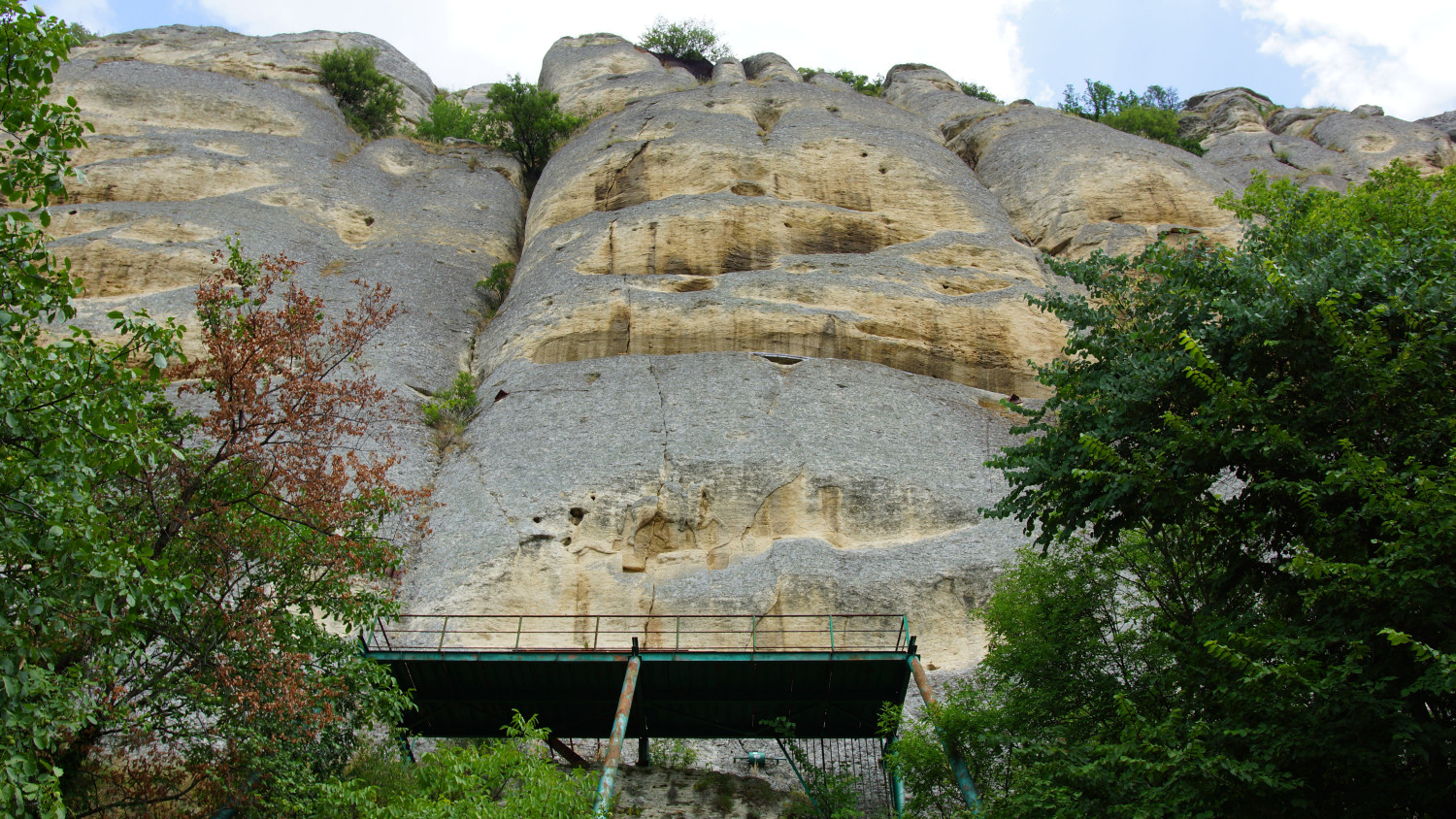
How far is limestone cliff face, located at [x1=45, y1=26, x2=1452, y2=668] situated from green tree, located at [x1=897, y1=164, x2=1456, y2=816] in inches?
158

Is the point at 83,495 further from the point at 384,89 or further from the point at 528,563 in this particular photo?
the point at 384,89

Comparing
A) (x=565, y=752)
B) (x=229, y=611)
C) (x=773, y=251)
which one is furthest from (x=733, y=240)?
(x=229, y=611)

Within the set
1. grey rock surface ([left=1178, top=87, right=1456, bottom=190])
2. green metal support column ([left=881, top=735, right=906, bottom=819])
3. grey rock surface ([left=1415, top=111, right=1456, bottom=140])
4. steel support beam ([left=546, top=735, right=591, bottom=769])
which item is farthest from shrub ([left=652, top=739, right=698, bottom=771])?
grey rock surface ([left=1415, top=111, right=1456, bottom=140])

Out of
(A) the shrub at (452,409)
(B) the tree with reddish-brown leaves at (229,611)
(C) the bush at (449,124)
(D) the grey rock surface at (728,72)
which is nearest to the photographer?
(B) the tree with reddish-brown leaves at (229,611)

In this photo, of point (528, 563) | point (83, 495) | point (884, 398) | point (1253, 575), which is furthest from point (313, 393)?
point (884, 398)

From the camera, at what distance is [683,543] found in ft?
60.7

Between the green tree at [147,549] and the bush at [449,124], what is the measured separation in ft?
107

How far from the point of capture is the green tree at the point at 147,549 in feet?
24.0

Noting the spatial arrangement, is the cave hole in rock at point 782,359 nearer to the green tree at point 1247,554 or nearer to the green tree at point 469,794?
the green tree at point 1247,554

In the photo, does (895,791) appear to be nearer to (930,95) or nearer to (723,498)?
(723,498)

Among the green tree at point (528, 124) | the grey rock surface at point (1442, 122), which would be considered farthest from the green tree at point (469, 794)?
the grey rock surface at point (1442, 122)

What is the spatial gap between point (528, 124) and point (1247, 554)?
35103 millimetres

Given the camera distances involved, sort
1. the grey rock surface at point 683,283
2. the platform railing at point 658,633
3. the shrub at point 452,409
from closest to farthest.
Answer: the platform railing at point 658,633
the grey rock surface at point 683,283
the shrub at point 452,409

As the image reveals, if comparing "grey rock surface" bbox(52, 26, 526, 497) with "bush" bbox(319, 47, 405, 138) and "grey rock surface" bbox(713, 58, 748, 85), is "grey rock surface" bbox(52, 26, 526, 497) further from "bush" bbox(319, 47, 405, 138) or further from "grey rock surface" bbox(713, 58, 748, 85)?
"grey rock surface" bbox(713, 58, 748, 85)
